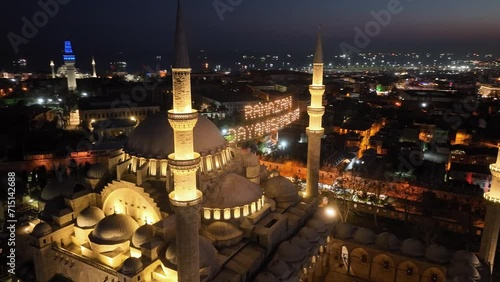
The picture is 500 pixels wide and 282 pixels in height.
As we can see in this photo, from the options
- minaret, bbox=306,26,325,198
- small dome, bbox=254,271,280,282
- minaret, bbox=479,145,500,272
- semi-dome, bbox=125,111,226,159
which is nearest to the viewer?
small dome, bbox=254,271,280,282

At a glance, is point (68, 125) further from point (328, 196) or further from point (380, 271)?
point (380, 271)

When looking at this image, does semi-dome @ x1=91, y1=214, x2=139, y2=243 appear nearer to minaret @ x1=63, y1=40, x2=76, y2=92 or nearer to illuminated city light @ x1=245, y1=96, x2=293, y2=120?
illuminated city light @ x1=245, y1=96, x2=293, y2=120

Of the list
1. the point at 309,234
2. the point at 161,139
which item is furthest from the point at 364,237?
the point at 161,139

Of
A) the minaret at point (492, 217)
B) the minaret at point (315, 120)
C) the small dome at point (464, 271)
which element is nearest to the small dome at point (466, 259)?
the small dome at point (464, 271)

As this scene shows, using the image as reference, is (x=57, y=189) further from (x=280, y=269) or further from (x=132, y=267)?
(x=280, y=269)

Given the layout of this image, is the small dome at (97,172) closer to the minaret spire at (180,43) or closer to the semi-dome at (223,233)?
the semi-dome at (223,233)

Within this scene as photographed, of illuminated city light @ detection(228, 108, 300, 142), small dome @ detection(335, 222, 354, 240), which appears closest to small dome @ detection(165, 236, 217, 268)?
small dome @ detection(335, 222, 354, 240)
